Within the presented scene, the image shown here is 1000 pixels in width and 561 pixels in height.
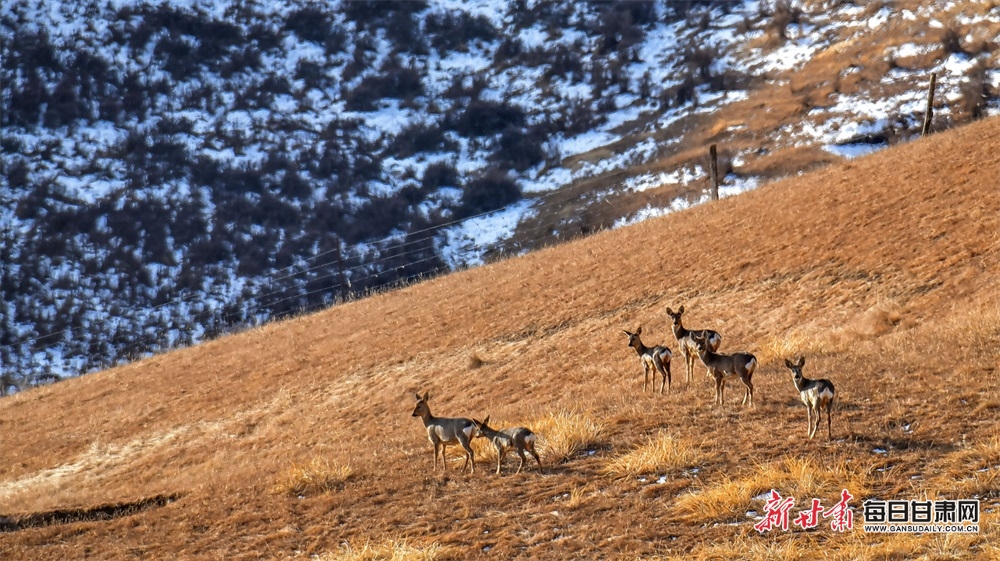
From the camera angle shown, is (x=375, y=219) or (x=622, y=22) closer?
(x=375, y=219)

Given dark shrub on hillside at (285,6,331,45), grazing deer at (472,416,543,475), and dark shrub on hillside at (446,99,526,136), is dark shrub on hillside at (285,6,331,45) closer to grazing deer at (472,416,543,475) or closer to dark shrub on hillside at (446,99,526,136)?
dark shrub on hillside at (446,99,526,136)

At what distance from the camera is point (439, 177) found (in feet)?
207

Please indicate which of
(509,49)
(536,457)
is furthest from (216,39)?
(536,457)

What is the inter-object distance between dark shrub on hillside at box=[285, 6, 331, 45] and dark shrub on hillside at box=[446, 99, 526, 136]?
55.3ft

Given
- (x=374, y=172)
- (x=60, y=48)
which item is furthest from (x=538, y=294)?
(x=60, y=48)

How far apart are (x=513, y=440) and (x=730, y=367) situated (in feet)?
10.1

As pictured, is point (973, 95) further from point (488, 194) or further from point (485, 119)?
point (485, 119)

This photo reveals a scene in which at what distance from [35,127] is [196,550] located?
60.5 m

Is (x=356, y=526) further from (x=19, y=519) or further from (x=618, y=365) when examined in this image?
(x=618, y=365)

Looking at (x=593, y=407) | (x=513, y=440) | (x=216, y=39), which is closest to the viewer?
(x=513, y=440)

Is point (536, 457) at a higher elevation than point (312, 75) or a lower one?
lower

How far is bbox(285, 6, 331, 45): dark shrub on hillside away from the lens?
256ft

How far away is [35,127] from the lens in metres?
61.8

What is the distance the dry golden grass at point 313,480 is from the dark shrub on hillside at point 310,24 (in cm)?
7091
